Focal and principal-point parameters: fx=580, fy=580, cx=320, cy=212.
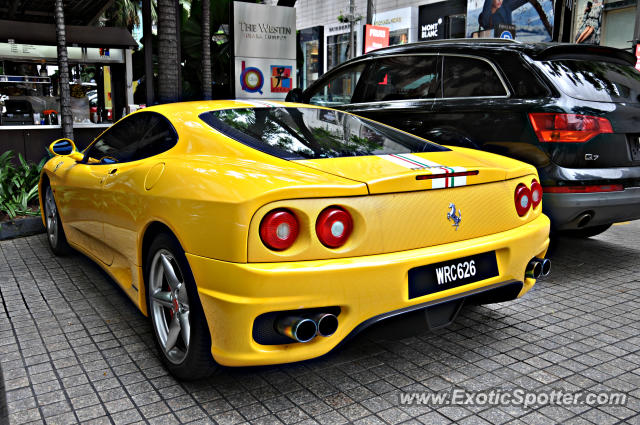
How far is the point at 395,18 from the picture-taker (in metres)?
27.1

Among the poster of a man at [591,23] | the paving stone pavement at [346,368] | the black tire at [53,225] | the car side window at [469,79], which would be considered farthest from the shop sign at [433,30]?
the paving stone pavement at [346,368]

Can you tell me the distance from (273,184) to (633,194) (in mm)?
3463

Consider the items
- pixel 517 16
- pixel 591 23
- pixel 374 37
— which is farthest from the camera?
pixel 517 16

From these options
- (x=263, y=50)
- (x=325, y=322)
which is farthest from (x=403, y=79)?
(x=263, y=50)

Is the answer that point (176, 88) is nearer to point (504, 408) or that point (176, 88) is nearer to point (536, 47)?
point (536, 47)

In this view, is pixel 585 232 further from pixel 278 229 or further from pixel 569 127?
pixel 278 229

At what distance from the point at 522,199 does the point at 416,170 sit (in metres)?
0.82

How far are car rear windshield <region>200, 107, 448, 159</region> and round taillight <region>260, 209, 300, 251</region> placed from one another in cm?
55

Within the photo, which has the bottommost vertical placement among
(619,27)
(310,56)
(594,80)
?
(594,80)

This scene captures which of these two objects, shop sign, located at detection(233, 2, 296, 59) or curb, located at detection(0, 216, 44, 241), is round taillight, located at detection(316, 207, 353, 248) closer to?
curb, located at detection(0, 216, 44, 241)

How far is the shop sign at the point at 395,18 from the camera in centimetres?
2641

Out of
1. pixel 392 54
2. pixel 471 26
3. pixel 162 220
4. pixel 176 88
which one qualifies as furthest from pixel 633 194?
pixel 471 26

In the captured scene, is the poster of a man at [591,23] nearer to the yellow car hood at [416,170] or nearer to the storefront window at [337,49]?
the storefront window at [337,49]

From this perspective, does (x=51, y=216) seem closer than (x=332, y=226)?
No
